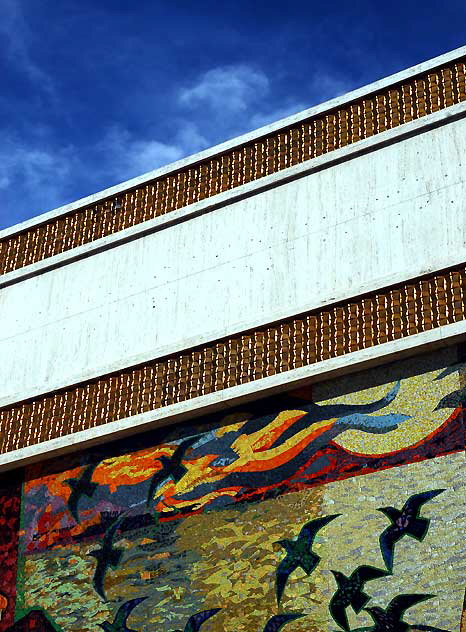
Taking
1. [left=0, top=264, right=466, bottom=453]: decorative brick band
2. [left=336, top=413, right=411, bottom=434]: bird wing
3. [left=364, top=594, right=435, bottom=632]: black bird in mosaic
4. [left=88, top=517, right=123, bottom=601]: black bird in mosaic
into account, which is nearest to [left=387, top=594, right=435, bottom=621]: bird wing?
[left=364, top=594, right=435, bottom=632]: black bird in mosaic

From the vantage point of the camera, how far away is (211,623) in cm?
648

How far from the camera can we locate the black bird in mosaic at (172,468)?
23.2 ft

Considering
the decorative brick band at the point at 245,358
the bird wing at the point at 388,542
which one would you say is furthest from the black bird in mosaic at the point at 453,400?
the bird wing at the point at 388,542

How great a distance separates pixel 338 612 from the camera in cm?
614

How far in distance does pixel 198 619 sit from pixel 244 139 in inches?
128

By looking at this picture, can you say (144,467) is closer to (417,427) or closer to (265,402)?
(265,402)

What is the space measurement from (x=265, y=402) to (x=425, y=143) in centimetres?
185

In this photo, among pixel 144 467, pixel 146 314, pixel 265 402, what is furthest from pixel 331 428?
pixel 146 314

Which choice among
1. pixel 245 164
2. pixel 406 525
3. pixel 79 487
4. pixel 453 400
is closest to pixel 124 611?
pixel 79 487

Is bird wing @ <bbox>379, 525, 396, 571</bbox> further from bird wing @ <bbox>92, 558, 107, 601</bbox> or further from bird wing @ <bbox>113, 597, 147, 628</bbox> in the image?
bird wing @ <bbox>92, 558, 107, 601</bbox>

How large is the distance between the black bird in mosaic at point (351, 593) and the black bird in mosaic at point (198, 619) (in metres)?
0.69

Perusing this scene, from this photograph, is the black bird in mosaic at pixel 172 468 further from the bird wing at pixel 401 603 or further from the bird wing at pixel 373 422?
the bird wing at pixel 401 603

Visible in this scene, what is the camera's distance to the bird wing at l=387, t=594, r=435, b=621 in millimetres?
5969

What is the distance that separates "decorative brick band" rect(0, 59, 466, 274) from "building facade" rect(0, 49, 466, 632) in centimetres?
2
